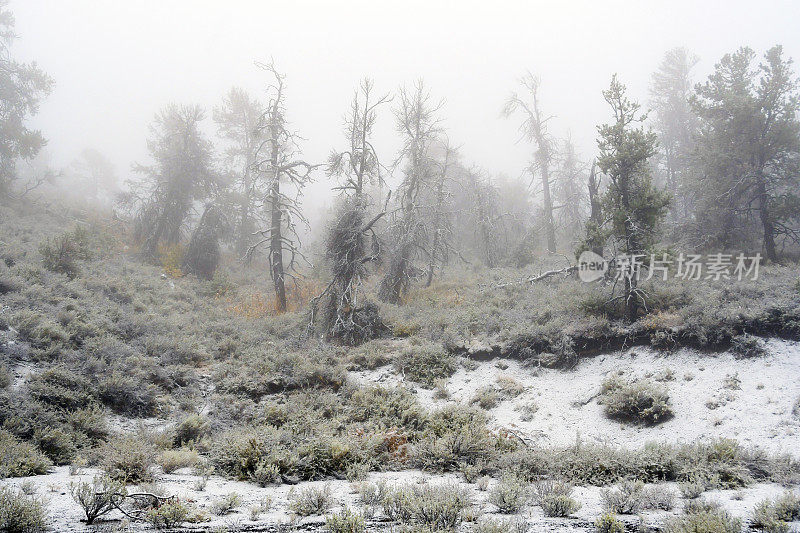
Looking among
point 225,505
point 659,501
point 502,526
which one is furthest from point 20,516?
point 659,501

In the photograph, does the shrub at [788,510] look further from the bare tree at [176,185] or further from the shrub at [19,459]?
the bare tree at [176,185]

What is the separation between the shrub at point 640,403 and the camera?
9531mm

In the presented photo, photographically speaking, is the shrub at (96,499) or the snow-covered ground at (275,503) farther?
the snow-covered ground at (275,503)

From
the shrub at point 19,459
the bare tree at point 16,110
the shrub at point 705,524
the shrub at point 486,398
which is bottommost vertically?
the shrub at point 486,398

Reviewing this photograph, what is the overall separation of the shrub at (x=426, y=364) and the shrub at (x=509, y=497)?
6.88 metres

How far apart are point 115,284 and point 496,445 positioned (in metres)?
15.6

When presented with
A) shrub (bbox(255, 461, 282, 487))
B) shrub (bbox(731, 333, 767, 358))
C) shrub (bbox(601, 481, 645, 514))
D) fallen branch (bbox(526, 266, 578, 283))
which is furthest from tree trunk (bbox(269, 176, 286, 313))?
shrub (bbox(731, 333, 767, 358))

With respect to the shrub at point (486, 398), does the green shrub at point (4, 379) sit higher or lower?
higher

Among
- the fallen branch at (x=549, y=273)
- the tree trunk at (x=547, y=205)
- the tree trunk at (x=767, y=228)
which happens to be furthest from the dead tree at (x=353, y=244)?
the tree trunk at (x=767, y=228)

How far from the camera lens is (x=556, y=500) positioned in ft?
17.0

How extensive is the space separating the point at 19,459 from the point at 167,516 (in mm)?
3275

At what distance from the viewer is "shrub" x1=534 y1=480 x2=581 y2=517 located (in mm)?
5129

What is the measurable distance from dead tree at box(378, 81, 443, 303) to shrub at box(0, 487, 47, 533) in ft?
50.4

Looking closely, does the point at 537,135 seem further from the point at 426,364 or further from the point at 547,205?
the point at 426,364
